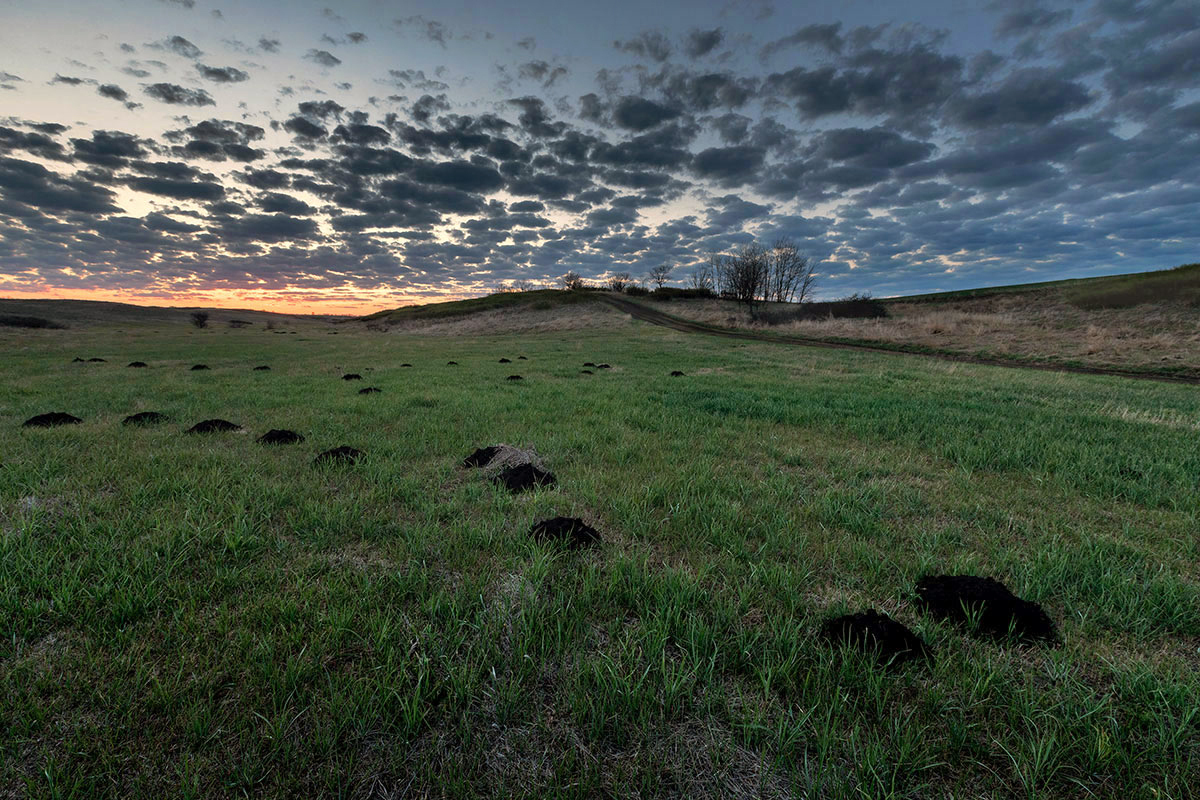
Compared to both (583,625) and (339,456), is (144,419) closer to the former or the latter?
(339,456)

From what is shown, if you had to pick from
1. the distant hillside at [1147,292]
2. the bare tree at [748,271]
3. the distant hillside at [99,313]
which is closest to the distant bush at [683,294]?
the bare tree at [748,271]

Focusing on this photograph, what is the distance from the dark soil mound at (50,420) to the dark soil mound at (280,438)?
3.44 metres

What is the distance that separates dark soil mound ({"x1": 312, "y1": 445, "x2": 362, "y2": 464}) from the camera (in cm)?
514

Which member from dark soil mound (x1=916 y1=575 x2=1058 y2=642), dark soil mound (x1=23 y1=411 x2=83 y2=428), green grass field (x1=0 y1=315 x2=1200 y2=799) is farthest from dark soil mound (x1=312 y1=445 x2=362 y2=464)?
dark soil mound (x1=916 y1=575 x2=1058 y2=642)

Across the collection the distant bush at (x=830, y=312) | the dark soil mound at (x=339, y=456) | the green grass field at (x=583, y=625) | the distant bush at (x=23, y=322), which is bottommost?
the green grass field at (x=583, y=625)

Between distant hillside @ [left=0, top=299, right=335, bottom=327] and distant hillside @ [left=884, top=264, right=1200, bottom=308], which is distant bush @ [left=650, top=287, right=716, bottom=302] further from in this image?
distant hillside @ [left=0, top=299, right=335, bottom=327]

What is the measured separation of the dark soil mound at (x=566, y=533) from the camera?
Result: 3.38 meters

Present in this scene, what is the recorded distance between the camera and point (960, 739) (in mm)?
1818

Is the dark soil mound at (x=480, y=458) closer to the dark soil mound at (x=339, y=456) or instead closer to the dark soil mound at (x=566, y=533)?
the dark soil mound at (x=339, y=456)

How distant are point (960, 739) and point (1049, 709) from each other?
0.52 metres

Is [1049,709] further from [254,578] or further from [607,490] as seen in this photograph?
[254,578]

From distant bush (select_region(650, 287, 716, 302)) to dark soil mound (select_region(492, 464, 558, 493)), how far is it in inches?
3395

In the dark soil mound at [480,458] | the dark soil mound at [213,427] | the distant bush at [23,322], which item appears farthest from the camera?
the distant bush at [23,322]

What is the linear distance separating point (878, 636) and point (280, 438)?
711 cm
